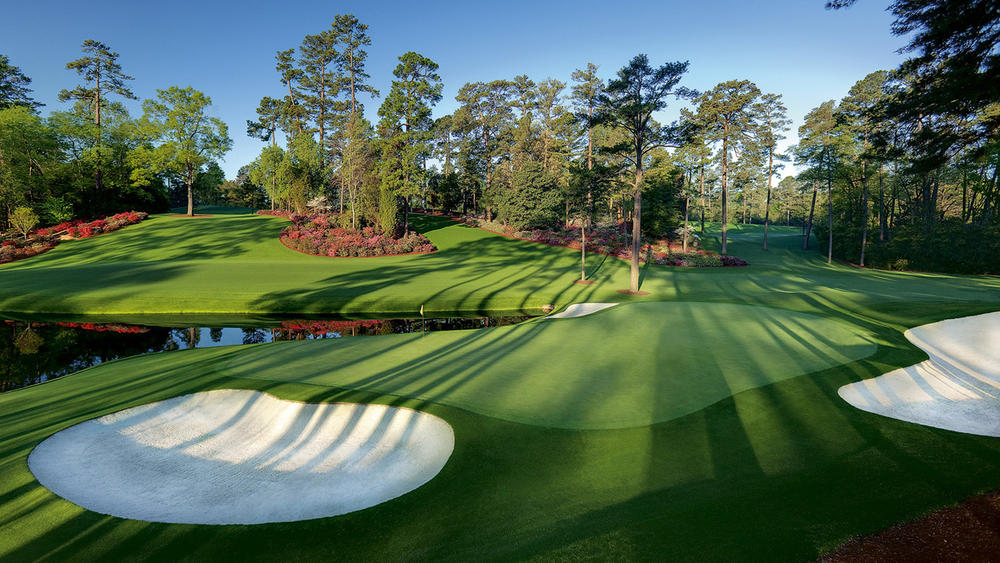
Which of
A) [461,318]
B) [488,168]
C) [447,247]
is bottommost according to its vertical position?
[461,318]

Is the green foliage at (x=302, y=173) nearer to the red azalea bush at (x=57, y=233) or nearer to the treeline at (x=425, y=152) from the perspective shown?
the treeline at (x=425, y=152)

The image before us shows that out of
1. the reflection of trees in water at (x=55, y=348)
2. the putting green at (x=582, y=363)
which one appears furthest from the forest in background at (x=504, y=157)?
the reflection of trees in water at (x=55, y=348)

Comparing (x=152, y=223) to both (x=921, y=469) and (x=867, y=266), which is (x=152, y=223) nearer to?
(x=921, y=469)

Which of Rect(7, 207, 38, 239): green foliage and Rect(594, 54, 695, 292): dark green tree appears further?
Rect(7, 207, 38, 239): green foliage

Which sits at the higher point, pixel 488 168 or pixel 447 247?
pixel 488 168

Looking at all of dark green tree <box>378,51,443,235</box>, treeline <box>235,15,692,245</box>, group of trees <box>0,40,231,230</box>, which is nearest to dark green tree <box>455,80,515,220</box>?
treeline <box>235,15,692,245</box>

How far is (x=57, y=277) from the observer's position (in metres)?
24.3

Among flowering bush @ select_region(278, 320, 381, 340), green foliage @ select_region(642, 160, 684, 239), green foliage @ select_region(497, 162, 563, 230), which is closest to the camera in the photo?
flowering bush @ select_region(278, 320, 381, 340)

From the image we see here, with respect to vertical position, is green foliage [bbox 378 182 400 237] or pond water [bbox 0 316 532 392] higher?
green foliage [bbox 378 182 400 237]

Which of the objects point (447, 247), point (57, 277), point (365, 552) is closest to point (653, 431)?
point (365, 552)

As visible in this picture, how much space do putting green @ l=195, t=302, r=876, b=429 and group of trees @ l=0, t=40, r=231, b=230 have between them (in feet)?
153

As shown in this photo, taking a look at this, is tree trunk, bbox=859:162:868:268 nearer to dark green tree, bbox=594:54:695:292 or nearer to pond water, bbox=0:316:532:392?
dark green tree, bbox=594:54:695:292

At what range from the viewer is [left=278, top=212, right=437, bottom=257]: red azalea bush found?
1503 inches

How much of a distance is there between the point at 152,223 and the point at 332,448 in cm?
5000
